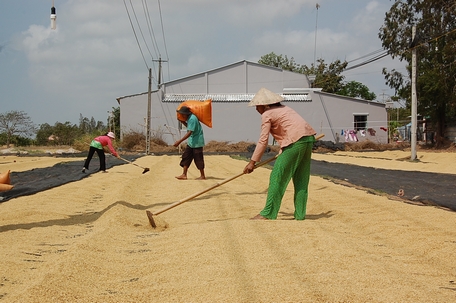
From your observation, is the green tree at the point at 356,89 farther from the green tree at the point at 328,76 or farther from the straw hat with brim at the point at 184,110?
the straw hat with brim at the point at 184,110

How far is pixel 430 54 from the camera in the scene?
2588cm

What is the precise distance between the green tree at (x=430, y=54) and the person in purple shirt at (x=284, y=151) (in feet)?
62.2

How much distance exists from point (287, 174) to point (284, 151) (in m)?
0.25

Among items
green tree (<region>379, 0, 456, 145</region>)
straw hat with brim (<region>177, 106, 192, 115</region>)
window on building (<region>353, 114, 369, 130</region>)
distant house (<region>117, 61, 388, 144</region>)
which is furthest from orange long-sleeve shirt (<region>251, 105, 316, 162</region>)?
window on building (<region>353, 114, 369, 130</region>)

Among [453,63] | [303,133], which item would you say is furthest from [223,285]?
[453,63]

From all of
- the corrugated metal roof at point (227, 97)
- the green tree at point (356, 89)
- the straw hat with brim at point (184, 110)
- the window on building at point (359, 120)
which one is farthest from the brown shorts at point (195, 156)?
the green tree at point (356, 89)

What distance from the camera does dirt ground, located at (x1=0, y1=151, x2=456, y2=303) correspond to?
2.82 meters

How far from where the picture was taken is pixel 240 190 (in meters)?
8.66

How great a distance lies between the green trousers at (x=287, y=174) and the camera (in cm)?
514

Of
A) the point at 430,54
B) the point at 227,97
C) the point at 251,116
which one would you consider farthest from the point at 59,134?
the point at 430,54

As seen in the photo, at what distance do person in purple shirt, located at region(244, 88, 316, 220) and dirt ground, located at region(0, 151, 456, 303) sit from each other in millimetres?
389

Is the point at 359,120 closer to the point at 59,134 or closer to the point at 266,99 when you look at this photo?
the point at 59,134

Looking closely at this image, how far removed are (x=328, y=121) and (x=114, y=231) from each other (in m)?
30.1

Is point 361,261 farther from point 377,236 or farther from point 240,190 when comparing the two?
point 240,190
